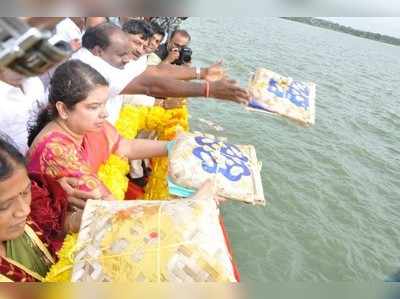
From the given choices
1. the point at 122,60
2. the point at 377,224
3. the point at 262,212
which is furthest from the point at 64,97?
the point at 377,224

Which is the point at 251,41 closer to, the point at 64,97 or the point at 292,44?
the point at 292,44

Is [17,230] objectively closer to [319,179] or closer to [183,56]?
[183,56]

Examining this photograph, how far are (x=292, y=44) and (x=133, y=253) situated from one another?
63.0 ft

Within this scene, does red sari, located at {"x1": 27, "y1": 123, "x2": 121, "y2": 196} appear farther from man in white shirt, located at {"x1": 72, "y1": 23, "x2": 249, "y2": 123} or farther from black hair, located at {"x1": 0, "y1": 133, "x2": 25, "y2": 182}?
man in white shirt, located at {"x1": 72, "y1": 23, "x2": 249, "y2": 123}

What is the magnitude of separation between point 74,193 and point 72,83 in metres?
0.46

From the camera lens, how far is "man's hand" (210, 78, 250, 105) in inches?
81.7

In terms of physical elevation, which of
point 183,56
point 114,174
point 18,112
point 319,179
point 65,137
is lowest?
point 319,179

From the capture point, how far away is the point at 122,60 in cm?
260

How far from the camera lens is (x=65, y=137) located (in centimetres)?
192

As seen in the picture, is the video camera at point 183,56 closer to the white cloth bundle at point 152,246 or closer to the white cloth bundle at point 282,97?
the white cloth bundle at point 282,97

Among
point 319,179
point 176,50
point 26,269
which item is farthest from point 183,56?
point 319,179

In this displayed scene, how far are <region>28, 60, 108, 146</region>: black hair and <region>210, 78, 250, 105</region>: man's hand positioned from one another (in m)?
0.49

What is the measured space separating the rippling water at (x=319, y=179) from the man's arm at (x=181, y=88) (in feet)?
2.61

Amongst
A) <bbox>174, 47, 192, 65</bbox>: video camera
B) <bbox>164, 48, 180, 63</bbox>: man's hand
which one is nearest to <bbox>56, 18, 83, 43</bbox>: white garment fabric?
<bbox>164, 48, 180, 63</bbox>: man's hand
